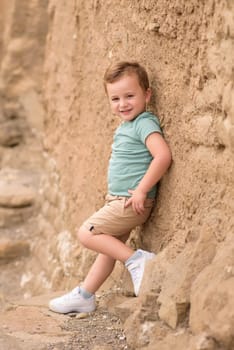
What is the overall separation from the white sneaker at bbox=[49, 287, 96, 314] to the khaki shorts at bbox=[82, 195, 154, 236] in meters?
0.25

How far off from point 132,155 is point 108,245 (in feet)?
1.09

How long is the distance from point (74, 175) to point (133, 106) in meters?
1.47

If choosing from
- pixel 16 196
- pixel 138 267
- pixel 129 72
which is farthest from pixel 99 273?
pixel 16 196

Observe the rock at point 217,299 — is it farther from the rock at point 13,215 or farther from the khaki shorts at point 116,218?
the rock at point 13,215

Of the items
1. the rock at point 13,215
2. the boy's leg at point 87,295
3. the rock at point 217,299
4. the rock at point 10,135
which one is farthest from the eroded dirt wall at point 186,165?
the rock at point 10,135

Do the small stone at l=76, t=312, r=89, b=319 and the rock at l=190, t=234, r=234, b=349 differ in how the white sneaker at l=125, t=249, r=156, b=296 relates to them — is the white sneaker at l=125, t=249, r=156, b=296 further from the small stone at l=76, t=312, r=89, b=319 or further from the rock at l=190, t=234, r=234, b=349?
the rock at l=190, t=234, r=234, b=349

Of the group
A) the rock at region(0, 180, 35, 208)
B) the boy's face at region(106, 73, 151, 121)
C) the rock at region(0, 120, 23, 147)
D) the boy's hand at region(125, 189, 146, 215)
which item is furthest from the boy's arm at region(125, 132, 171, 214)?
the rock at region(0, 120, 23, 147)

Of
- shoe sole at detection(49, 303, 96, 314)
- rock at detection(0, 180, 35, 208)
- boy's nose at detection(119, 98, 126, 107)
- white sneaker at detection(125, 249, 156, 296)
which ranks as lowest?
rock at detection(0, 180, 35, 208)

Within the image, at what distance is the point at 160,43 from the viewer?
2.62 meters


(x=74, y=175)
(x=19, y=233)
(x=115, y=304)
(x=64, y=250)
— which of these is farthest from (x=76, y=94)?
(x=115, y=304)

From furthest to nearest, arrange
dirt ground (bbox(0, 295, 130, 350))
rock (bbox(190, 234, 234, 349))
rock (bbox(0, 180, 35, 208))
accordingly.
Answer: rock (bbox(0, 180, 35, 208))
dirt ground (bbox(0, 295, 130, 350))
rock (bbox(190, 234, 234, 349))

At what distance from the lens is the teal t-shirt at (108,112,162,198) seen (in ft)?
8.50

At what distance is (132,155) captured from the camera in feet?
8.57

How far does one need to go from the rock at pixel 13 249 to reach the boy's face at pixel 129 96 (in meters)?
2.34
